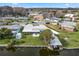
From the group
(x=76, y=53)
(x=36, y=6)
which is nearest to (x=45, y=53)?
(x=76, y=53)

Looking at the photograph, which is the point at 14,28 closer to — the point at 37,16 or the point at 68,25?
the point at 37,16

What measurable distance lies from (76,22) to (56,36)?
194mm

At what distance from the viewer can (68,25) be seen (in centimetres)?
181

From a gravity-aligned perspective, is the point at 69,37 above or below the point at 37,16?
below

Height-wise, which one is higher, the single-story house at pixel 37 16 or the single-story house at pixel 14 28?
the single-story house at pixel 37 16

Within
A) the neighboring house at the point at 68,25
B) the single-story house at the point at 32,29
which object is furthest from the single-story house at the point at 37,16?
the neighboring house at the point at 68,25

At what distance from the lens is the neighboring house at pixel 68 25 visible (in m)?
1.80

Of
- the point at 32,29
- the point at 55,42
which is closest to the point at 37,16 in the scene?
the point at 32,29

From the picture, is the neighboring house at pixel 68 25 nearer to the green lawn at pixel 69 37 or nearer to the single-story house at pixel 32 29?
the green lawn at pixel 69 37

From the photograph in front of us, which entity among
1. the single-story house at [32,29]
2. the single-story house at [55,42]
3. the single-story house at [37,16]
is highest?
the single-story house at [37,16]

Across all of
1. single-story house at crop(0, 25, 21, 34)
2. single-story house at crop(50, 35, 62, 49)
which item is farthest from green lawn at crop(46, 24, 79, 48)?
single-story house at crop(0, 25, 21, 34)

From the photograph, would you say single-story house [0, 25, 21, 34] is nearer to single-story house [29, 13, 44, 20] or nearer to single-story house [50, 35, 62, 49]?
single-story house [29, 13, 44, 20]

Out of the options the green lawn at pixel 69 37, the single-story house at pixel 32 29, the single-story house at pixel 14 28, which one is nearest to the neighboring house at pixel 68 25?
the green lawn at pixel 69 37

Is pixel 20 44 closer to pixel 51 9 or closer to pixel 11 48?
pixel 11 48
